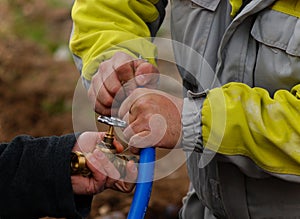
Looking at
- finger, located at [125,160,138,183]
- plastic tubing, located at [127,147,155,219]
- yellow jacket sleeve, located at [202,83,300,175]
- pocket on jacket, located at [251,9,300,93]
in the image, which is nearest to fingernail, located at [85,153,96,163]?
finger, located at [125,160,138,183]

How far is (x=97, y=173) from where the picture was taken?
7.17 ft

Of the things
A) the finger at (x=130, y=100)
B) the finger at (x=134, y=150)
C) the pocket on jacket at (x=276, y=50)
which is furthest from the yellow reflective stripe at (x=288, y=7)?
the finger at (x=134, y=150)

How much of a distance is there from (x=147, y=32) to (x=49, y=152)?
22.8 inches

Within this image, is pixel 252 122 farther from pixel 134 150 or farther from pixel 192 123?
pixel 134 150

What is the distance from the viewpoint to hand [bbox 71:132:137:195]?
2.12 metres

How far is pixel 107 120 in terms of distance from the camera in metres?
2.02

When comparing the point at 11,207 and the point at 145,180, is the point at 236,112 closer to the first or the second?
the point at 145,180

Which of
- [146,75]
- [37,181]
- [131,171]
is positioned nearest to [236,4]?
[146,75]

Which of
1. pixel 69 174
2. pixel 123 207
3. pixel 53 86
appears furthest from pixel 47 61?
pixel 69 174

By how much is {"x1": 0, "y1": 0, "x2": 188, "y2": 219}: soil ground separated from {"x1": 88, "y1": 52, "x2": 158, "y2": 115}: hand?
6.31 feet

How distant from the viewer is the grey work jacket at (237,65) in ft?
6.87

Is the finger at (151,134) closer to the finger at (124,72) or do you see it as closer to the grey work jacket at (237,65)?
the grey work jacket at (237,65)

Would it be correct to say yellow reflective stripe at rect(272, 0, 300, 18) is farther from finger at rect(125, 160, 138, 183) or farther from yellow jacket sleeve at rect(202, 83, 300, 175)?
finger at rect(125, 160, 138, 183)

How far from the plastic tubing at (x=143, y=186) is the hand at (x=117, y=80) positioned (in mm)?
216
